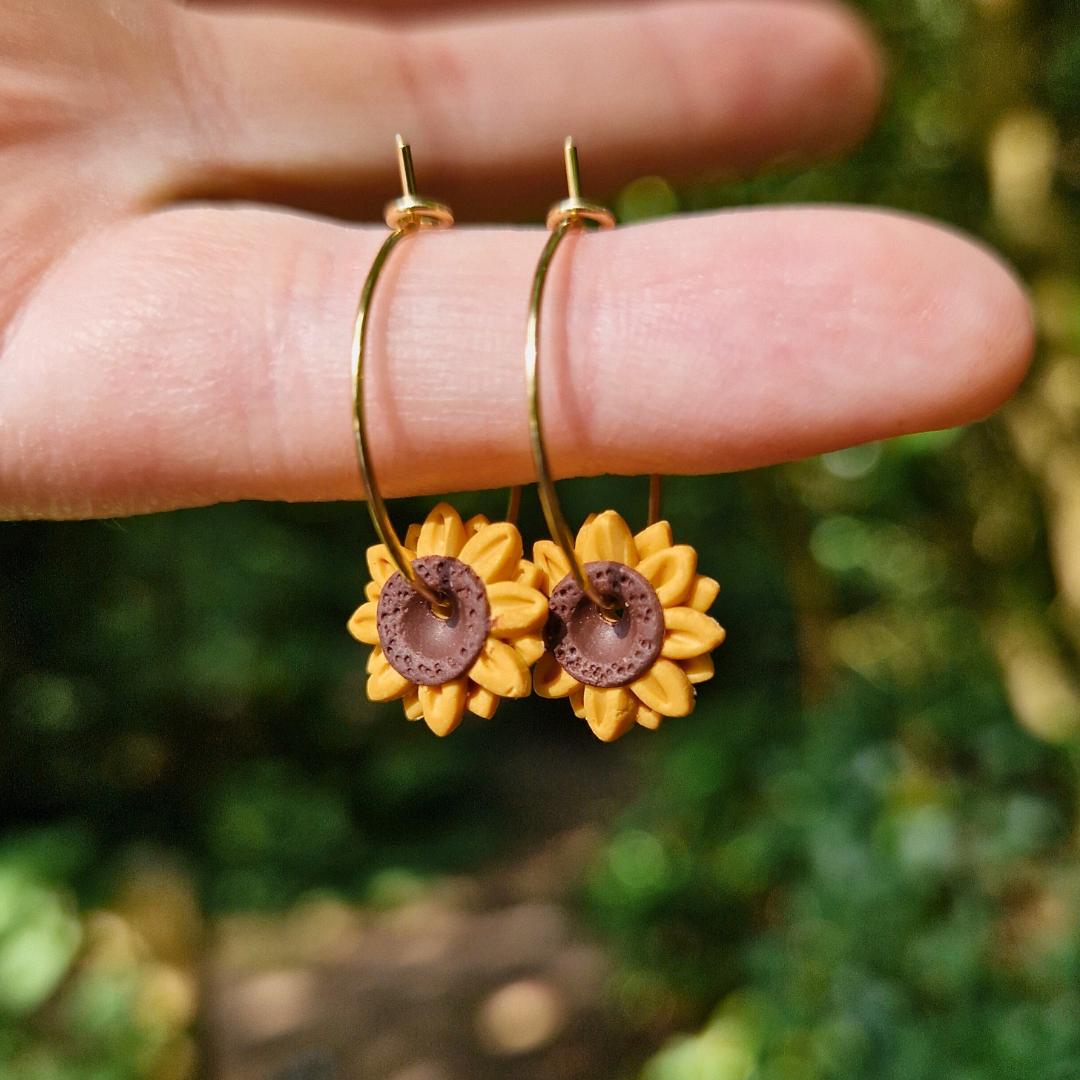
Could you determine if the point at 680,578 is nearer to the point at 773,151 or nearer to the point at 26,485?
the point at 26,485

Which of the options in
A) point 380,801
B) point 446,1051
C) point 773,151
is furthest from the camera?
point 380,801

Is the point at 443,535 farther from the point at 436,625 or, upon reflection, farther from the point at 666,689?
the point at 666,689

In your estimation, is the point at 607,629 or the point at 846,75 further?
the point at 846,75

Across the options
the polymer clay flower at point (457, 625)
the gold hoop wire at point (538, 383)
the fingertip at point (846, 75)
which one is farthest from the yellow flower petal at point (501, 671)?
the fingertip at point (846, 75)

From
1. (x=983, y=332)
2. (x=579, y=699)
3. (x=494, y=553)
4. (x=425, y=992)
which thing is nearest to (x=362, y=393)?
(x=494, y=553)

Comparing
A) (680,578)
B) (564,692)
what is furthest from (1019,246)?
(564,692)

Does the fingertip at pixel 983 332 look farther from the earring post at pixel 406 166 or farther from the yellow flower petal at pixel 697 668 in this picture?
the earring post at pixel 406 166

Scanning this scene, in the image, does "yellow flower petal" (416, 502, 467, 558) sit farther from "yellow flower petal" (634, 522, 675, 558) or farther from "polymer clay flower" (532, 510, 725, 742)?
"yellow flower petal" (634, 522, 675, 558)
